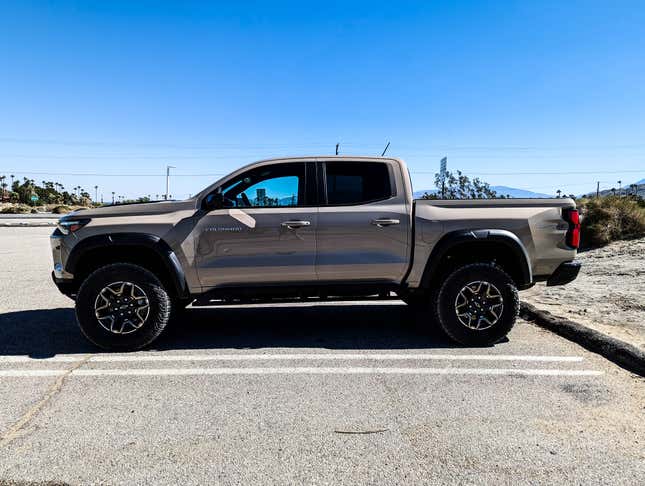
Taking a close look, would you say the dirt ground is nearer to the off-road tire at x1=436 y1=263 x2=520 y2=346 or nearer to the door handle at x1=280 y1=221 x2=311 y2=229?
the off-road tire at x1=436 y1=263 x2=520 y2=346

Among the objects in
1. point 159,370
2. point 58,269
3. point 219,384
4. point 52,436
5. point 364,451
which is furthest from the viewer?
point 58,269

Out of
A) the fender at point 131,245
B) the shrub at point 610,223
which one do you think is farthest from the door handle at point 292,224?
the shrub at point 610,223

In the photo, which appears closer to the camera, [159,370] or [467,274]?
[159,370]

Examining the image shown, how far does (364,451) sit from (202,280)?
104 inches

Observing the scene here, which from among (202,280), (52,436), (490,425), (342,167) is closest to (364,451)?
(490,425)

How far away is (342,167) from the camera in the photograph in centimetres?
491

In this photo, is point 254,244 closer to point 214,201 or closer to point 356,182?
point 214,201

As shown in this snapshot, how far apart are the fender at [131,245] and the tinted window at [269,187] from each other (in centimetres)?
86

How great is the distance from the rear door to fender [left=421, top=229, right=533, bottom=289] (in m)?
0.28

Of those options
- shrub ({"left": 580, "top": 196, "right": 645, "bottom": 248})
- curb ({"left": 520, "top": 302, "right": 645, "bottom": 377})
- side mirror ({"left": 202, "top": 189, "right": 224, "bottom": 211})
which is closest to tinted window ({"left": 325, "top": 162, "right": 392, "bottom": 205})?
side mirror ({"left": 202, "top": 189, "right": 224, "bottom": 211})

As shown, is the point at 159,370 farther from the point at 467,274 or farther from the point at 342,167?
the point at 467,274

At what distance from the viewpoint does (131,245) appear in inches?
177

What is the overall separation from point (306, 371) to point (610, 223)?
1024cm

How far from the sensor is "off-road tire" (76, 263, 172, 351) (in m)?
Result: 4.40
